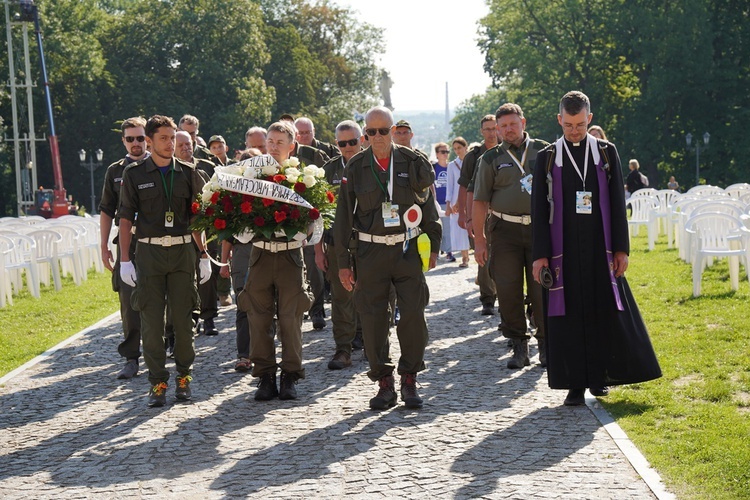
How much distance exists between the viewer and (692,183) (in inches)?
2470

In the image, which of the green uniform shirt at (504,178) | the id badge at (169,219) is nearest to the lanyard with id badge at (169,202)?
the id badge at (169,219)

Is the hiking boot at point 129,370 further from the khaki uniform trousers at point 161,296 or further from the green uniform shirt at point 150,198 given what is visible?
the green uniform shirt at point 150,198

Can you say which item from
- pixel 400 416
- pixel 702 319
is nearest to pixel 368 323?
pixel 400 416

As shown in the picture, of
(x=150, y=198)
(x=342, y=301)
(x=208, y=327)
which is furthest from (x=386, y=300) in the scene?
(x=208, y=327)

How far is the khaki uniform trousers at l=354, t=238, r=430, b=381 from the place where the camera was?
8.54 m

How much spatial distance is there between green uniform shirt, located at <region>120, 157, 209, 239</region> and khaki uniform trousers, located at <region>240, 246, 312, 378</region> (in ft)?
2.15

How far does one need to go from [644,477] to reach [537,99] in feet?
197

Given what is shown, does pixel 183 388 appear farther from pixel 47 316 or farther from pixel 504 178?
pixel 47 316

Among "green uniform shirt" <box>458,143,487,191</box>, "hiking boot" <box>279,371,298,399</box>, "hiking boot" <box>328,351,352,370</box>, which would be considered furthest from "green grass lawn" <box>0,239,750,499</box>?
"hiking boot" <box>328,351,352,370</box>

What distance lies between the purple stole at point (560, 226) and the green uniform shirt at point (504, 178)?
1.86 m

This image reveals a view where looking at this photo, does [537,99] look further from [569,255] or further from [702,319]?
[569,255]

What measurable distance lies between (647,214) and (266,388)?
17350 millimetres

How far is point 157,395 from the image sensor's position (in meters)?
8.99

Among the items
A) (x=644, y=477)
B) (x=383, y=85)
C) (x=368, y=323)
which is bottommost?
(x=644, y=477)
